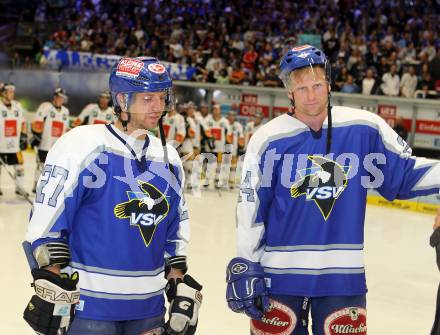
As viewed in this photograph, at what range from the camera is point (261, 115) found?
570 inches

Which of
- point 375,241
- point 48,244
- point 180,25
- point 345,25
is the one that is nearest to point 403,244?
point 375,241

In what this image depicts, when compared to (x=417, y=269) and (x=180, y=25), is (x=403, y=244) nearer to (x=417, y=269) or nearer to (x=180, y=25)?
(x=417, y=269)

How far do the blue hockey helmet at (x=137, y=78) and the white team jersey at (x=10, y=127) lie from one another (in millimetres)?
8468

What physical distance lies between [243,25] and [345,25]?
3461 millimetres

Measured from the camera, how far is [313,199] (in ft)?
10.4

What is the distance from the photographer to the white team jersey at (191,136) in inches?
522

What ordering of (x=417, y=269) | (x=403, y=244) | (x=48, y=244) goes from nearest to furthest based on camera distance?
1. (x=48, y=244)
2. (x=417, y=269)
3. (x=403, y=244)

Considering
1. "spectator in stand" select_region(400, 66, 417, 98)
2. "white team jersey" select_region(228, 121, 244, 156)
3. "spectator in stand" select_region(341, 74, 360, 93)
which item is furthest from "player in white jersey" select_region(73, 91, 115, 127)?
"spectator in stand" select_region(400, 66, 417, 98)

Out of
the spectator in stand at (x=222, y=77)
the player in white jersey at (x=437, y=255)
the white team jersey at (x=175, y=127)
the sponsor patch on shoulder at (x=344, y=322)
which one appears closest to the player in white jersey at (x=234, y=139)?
the white team jersey at (x=175, y=127)

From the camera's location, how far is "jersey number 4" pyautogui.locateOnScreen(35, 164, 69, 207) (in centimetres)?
278

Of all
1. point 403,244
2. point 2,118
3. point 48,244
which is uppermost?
point 48,244

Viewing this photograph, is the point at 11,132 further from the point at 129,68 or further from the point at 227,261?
the point at 129,68

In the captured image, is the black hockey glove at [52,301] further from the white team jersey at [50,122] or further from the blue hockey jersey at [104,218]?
the white team jersey at [50,122]

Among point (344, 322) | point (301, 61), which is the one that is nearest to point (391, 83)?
point (301, 61)
